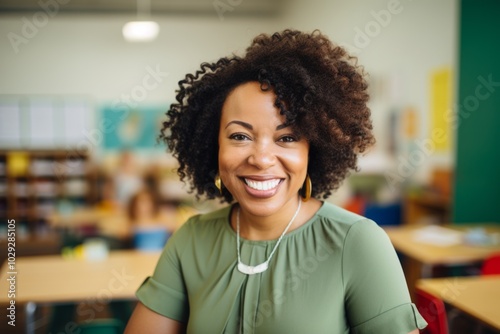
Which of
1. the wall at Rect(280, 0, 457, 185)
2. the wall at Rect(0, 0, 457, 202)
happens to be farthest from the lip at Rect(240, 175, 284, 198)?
the wall at Rect(0, 0, 457, 202)

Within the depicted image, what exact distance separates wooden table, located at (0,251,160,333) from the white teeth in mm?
1689

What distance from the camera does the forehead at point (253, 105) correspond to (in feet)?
4.04

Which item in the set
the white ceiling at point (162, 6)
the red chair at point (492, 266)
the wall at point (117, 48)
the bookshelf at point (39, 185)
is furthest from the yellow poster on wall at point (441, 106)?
the bookshelf at point (39, 185)

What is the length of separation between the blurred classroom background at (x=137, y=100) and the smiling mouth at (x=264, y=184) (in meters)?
3.59

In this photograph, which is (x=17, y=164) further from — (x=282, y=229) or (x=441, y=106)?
(x=282, y=229)

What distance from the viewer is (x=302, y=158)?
4.18 feet

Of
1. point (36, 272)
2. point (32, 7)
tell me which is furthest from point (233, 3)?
point (36, 272)

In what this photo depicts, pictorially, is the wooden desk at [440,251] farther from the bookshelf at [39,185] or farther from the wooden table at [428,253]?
the bookshelf at [39,185]

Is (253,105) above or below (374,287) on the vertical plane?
above

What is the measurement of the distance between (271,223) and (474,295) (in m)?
1.55

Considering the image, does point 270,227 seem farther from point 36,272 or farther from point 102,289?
point 36,272

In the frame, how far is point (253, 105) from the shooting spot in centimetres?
125

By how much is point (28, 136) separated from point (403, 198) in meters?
5.81

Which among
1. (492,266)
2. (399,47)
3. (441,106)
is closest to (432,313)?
(492,266)
